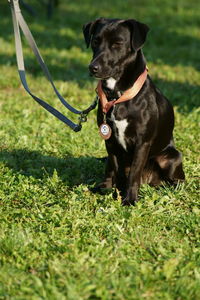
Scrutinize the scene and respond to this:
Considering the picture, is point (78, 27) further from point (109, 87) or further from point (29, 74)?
point (109, 87)

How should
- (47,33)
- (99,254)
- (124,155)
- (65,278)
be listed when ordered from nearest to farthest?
(65,278) < (99,254) < (124,155) < (47,33)

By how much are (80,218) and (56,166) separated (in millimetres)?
1274

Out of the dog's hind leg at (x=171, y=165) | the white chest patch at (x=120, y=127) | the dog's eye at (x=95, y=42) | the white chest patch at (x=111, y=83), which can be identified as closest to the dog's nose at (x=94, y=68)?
the white chest patch at (x=111, y=83)

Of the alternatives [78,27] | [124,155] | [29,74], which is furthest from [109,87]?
[78,27]

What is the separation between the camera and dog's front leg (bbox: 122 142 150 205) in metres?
4.34

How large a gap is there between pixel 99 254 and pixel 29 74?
19.1ft

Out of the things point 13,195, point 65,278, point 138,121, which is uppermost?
point 138,121

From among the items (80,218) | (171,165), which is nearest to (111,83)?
(171,165)

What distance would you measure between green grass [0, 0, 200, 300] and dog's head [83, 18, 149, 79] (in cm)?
106

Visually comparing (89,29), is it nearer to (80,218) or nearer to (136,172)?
(136,172)

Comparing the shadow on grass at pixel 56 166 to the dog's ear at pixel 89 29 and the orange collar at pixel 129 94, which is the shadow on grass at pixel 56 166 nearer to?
the orange collar at pixel 129 94

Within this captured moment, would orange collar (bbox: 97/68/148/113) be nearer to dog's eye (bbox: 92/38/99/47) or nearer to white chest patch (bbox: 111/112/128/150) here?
white chest patch (bbox: 111/112/128/150)

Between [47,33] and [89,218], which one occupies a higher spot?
[89,218]

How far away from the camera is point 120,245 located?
3.58 metres
